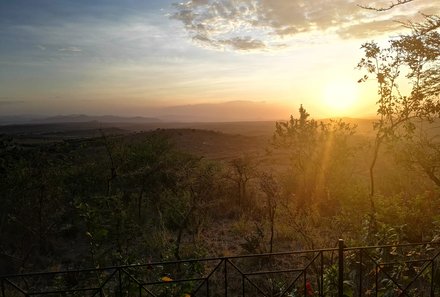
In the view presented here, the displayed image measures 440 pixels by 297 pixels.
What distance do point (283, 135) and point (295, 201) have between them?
11.5ft

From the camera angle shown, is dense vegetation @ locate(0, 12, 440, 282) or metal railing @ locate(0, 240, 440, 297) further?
dense vegetation @ locate(0, 12, 440, 282)

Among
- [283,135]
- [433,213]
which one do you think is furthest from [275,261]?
[283,135]

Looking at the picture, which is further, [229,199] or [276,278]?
[229,199]

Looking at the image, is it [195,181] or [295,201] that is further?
[295,201]

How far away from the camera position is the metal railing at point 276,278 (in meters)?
7.55

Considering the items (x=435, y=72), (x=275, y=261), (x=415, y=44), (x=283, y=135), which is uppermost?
(x=415, y=44)

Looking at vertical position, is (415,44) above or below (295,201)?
above

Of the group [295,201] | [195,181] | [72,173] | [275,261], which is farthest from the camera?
[295,201]

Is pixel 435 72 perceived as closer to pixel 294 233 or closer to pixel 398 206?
pixel 398 206

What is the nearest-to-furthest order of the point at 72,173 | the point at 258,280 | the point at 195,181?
the point at 258,280 < the point at 195,181 < the point at 72,173

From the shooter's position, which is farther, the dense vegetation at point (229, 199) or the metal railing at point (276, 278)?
the dense vegetation at point (229, 199)

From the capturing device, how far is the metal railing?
7.55 metres

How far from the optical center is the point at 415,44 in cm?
794

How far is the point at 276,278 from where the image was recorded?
10.1m
